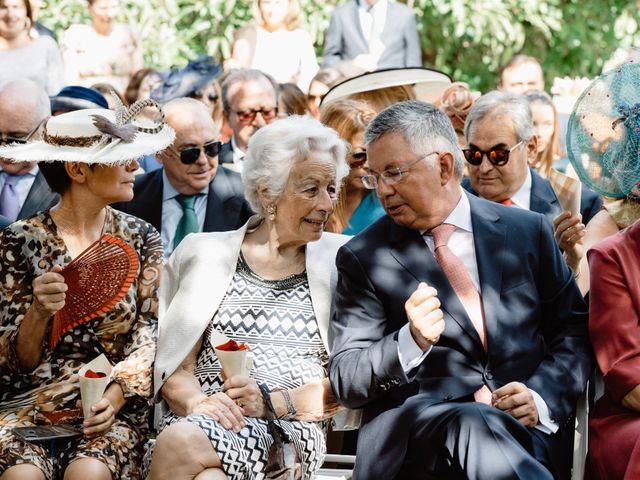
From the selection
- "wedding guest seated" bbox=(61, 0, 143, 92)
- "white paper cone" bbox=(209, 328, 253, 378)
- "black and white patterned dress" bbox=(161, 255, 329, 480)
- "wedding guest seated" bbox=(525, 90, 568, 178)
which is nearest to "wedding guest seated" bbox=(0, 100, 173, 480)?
"black and white patterned dress" bbox=(161, 255, 329, 480)

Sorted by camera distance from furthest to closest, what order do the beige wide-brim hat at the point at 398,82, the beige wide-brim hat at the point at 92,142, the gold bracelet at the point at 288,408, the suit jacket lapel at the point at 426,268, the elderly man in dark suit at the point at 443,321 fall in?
the beige wide-brim hat at the point at 398,82
the beige wide-brim hat at the point at 92,142
the gold bracelet at the point at 288,408
the suit jacket lapel at the point at 426,268
the elderly man in dark suit at the point at 443,321

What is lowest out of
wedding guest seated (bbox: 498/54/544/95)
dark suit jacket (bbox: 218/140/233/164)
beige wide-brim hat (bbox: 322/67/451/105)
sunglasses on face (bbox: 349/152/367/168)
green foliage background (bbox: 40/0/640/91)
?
green foliage background (bbox: 40/0/640/91)

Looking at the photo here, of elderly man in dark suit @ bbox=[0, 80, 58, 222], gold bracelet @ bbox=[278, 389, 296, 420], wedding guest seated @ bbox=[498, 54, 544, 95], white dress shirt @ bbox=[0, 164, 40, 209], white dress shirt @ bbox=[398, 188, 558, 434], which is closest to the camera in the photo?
white dress shirt @ bbox=[398, 188, 558, 434]

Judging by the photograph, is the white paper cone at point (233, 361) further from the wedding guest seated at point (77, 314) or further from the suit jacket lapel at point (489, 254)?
the suit jacket lapel at point (489, 254)

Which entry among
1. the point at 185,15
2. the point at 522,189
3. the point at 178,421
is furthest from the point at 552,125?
the point at 185,15

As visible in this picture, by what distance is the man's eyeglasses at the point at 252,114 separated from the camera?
7895mm

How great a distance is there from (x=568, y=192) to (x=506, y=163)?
0.37 metres

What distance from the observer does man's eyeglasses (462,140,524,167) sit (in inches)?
238

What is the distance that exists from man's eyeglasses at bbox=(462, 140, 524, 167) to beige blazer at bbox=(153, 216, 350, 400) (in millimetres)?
1191

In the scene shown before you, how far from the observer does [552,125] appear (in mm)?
7715

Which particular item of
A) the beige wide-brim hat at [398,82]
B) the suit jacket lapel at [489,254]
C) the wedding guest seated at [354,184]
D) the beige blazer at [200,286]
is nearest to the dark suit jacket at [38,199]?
the beige blazer at [200,286]

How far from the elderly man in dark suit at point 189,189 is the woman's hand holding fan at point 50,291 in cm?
178

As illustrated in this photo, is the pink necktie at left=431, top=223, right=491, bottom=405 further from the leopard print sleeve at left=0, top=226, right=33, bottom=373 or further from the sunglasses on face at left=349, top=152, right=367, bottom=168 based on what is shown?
the leopard print sleeve at left=0, top=226, right=33, bottom=373

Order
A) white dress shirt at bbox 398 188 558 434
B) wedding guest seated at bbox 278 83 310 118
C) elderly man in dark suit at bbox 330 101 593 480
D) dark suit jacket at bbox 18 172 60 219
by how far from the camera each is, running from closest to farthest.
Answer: elderly man in dark suit at bbox 330 101 593 480, white dress shirt at bbox 398 188 558 434, dark suit jacket at bbox 18 172 60 219, wedding guest seated at bbox 278 83 310 118
